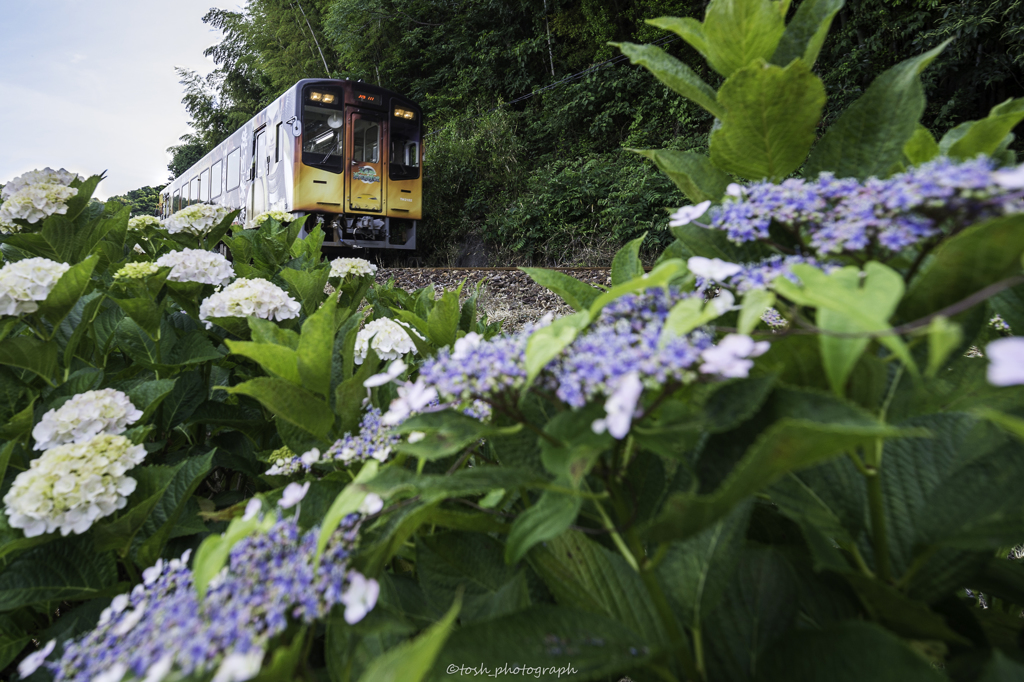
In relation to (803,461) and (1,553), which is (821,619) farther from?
(1,553)

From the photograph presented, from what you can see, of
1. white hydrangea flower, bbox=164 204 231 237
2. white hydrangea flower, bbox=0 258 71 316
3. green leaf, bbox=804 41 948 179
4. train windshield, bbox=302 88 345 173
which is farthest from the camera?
train windshield, bbox=302 88 345 173

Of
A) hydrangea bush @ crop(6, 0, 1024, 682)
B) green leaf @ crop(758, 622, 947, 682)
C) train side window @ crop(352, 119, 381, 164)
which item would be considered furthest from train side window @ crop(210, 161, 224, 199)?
green leaf @ crop(758, 622, 947, 682)

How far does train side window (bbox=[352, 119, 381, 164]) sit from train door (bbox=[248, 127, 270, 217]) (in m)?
1.69

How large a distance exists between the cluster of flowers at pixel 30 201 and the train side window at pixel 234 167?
10.9 meters

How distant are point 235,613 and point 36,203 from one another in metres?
1.86

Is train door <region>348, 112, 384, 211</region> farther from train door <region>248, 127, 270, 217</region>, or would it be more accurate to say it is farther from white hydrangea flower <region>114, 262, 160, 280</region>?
white hydrangea flower <region>114, 262, 160, 280</region>

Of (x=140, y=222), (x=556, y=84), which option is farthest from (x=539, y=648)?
(x=556, y=84)

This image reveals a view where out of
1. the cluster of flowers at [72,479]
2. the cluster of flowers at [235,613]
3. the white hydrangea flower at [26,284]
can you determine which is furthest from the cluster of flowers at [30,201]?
the cluster of flowers at [235,613]

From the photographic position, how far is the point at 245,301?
137cm

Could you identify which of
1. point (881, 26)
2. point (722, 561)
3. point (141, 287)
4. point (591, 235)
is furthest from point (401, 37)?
point (722, 561)

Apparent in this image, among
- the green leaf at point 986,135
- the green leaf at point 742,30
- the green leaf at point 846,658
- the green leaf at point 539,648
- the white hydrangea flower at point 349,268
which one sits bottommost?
the green leaf at point 539,648

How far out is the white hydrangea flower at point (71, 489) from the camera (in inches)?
32.4

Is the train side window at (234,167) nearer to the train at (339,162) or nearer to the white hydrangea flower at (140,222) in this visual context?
the train at (339,162)

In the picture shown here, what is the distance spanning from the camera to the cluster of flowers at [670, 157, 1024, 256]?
401 mm
